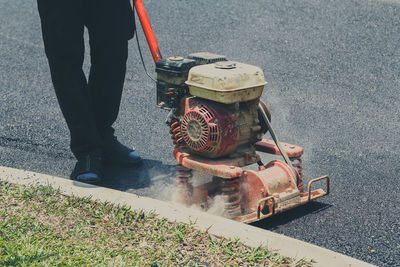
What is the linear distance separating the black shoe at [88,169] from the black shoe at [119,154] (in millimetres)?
262

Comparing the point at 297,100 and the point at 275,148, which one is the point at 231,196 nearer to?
the point at 275,148

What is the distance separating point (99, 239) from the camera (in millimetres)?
3082

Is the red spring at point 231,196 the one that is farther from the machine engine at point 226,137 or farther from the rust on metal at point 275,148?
the rust on metal at point 275,148

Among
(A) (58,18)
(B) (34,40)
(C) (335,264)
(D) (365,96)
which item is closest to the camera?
(C) (335,264)

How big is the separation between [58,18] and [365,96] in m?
3.26

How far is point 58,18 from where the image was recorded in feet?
12.4

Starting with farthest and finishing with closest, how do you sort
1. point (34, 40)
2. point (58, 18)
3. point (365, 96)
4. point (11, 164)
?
point (34, 40) < point (365, 96) < point (11, 164) < point (58, 18)

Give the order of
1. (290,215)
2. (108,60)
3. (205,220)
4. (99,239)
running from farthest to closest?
(108,60), (290,215), (205,220), (99,239)

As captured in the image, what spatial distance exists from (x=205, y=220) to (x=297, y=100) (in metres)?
2.76

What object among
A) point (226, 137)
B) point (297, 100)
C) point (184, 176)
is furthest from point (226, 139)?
point (297, 100)

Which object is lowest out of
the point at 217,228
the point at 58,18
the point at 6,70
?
the point at 6,70

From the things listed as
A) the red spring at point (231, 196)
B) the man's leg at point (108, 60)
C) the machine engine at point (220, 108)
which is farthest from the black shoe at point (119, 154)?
the red spring at point (231, 196)

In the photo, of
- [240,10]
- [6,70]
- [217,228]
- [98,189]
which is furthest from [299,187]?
[240,10]

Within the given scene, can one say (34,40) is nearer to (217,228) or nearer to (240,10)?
(240,10)
